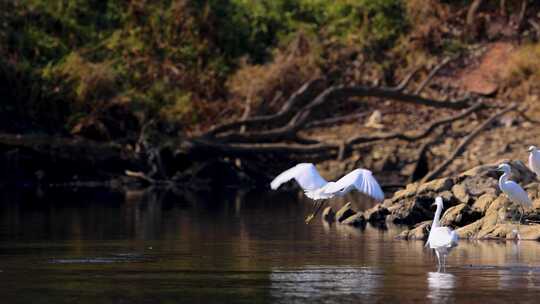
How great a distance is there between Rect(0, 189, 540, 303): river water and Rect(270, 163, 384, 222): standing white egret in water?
0.75m

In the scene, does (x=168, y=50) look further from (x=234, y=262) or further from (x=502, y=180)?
(x=234, y=262)

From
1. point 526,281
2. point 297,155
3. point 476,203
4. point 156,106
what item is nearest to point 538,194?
point 476,203

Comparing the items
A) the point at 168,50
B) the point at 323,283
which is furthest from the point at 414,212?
the point at 168,50

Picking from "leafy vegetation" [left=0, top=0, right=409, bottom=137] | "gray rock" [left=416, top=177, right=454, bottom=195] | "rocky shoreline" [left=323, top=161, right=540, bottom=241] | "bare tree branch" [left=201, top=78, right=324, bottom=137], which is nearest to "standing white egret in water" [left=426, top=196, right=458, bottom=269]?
"rocky shoreline" [left=323, top=161, right=540, bottom=241]

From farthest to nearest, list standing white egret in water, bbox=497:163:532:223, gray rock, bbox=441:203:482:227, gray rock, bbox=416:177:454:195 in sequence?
gray rock, bbox=416:177:454:195, gray rock, bbox=441:203:482:227, standing white egret in water, bbox=497:163:532:223

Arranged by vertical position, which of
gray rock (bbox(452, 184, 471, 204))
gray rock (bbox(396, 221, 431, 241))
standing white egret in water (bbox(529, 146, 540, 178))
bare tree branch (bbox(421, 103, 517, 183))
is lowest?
gray rock (bbox(396, 221, 431, 241))

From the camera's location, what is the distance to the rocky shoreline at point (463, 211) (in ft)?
58.9

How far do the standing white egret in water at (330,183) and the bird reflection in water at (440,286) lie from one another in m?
1.82

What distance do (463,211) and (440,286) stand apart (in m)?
6.38

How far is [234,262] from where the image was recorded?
1530cm

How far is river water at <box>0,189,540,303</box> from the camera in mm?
12320

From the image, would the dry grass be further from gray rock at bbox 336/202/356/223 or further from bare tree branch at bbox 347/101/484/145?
gray rock at bbox 336/202/356/223

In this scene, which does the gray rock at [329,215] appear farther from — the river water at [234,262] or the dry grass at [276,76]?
the dry grass at [276,76]

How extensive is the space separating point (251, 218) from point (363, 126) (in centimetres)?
1425
